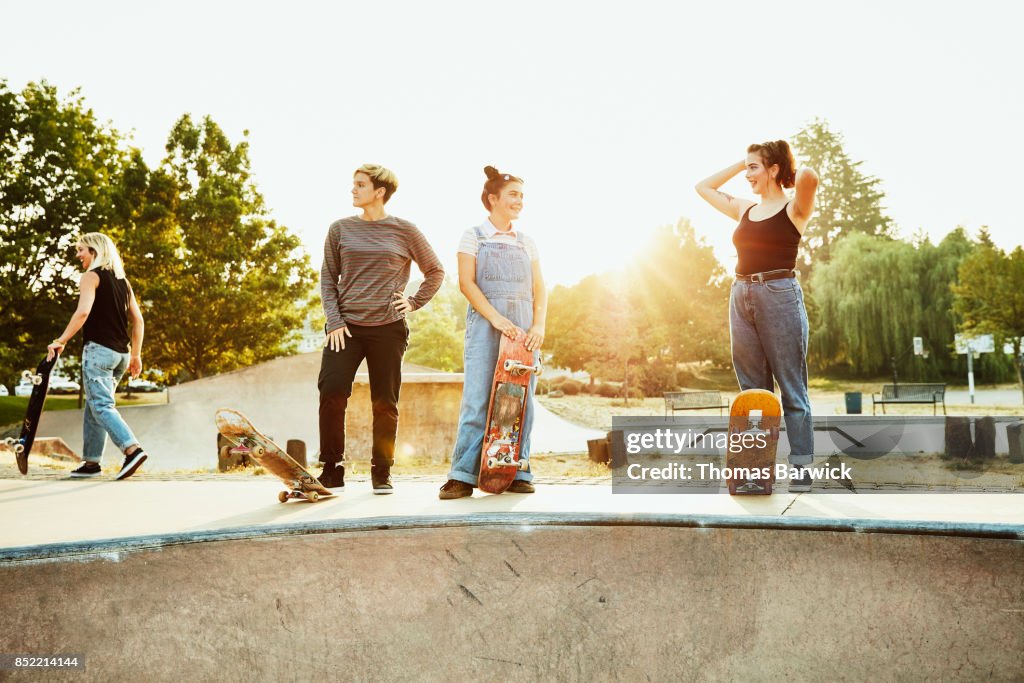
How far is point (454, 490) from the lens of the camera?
420 cm

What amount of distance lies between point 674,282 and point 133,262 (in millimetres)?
28088

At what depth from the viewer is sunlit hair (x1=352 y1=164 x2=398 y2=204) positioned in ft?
14.5

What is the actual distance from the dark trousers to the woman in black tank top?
1936 millimetres

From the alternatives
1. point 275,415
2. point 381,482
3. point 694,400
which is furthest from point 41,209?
point 381,482

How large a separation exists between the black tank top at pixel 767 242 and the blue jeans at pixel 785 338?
92mm

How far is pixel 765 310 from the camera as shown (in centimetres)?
407

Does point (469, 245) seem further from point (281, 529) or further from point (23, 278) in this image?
point (23, 278)

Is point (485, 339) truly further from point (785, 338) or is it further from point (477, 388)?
point (785, 338)

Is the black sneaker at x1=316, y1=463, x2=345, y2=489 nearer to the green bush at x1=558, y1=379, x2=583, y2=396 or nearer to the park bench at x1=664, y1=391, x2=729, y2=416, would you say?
the park bench at x1=664, y1=391, x2=729, y2=416

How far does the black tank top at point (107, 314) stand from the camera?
5.92m

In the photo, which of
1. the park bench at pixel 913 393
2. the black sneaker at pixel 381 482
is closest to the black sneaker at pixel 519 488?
the black sneaker at pixel 381 482

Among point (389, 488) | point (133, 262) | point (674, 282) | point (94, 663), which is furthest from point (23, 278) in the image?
point (674, 282)

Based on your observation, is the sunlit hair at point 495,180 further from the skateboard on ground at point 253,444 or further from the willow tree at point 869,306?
the willow tree at point 869,306

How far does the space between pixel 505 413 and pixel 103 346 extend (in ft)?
12.0
